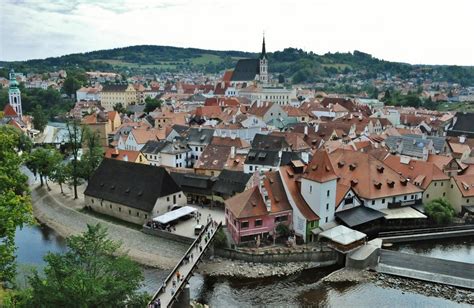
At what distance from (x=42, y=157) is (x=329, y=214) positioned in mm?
35321

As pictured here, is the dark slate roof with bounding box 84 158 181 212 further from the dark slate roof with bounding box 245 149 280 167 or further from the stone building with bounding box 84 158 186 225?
the dark slate roof with bounding box 245 149 280 167

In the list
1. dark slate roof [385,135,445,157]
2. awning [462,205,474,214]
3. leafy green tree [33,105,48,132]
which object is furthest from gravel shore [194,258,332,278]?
leafy green tree [33,105,48,132]

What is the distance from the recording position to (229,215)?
1432 inches

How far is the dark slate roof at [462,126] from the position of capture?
246 ft

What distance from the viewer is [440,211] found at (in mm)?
39438

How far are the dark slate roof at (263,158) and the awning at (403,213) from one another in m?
12.5

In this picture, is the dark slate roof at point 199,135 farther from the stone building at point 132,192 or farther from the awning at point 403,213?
the awning at point 403,213

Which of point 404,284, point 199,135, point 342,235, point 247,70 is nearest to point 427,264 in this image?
point 404,284

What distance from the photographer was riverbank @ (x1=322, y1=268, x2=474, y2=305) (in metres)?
28.5

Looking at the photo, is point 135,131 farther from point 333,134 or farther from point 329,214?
point 329,214

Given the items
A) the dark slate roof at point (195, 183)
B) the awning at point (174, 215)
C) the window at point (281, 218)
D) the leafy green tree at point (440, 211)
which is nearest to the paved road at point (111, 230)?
the awning at point (174, 215)

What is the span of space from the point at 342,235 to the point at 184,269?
12.6 metres

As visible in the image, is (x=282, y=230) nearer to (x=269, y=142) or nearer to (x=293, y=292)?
(x=293, y=292)

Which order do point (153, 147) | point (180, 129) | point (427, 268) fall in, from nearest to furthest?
point (427, 268) < point (153, 147) < point (180, 129)
